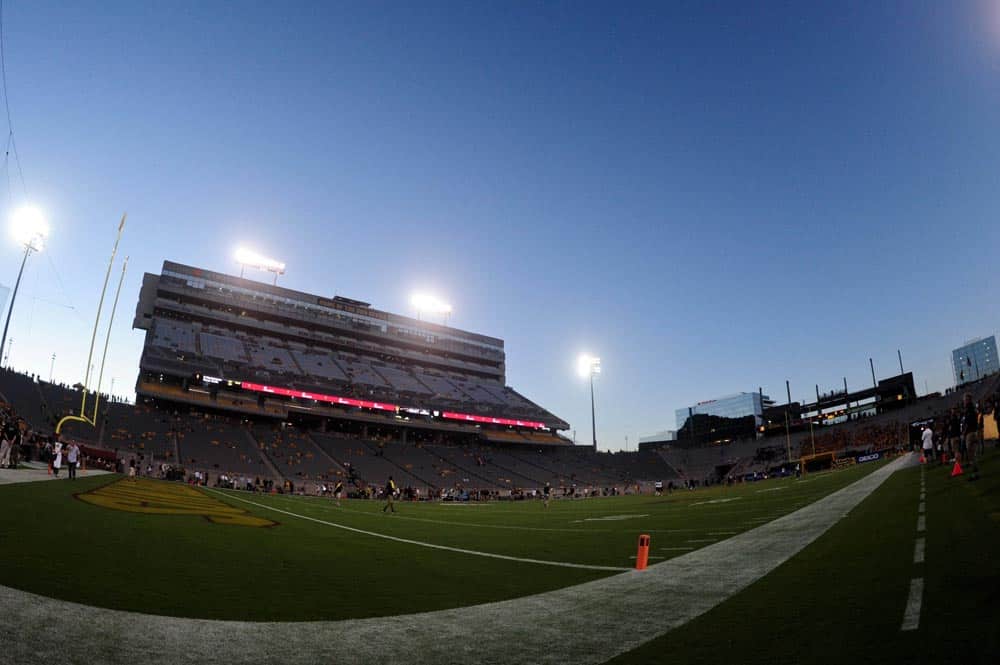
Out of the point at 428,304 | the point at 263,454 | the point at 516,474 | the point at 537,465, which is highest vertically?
the point at 428,304

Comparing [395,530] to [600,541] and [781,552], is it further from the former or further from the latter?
[781,552]

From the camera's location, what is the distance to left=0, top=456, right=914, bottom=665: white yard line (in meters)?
2.73

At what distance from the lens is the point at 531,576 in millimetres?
5938

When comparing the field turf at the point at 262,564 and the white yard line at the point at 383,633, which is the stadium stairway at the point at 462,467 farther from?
the white yard line at the point at 383,633

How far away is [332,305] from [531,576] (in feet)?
264

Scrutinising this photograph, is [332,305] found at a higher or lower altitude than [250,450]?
higher

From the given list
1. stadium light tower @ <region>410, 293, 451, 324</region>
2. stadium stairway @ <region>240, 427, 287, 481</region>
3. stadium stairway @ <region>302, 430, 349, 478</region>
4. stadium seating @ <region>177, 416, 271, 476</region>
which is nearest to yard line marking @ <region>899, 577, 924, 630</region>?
stadium stairway @ <region>240, 427, 287, 481</region>

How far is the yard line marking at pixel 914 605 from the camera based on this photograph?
309cm

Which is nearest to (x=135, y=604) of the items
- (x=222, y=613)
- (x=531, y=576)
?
(x=222, y=613)

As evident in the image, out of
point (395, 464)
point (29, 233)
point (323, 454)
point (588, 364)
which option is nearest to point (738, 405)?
point (588, 364)

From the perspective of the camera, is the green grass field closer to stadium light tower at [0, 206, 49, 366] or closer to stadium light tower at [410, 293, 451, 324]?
stadium light tower at [0, 206, 49, 366]

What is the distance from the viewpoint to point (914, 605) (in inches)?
138

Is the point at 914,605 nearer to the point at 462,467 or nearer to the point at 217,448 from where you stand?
the point at 217,448

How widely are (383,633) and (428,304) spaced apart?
86.7 meters
